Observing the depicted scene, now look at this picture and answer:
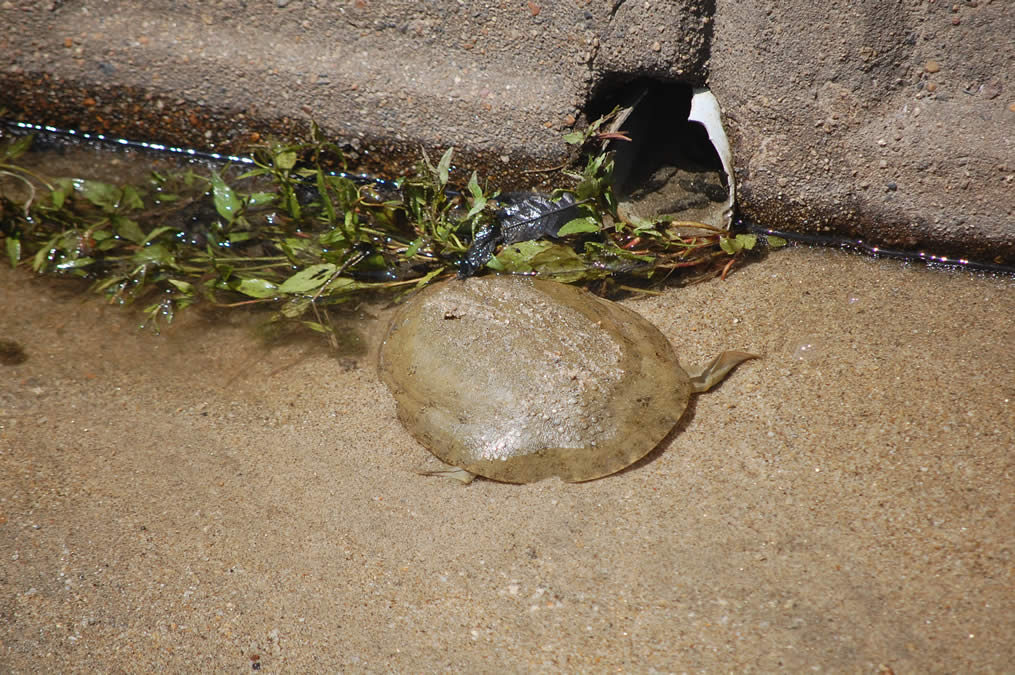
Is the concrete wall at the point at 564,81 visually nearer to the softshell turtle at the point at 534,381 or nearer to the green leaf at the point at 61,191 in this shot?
the green leaf at the point at 61,191

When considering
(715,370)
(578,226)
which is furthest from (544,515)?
(578,226)

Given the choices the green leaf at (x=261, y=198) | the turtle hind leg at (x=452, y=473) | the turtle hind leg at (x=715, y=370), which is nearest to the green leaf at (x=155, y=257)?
the green leaf at (x=261, y=198)

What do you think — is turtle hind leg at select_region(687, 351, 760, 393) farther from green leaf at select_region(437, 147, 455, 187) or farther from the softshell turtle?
green leaf at select_region(437, 147, 455, 187)

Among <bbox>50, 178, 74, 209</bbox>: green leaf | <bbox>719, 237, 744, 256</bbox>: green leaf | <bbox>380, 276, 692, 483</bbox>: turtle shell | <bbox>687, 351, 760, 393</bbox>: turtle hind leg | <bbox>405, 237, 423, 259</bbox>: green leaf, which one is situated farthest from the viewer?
<bbox>50, 178, 74, 209</bbox>: green leaf

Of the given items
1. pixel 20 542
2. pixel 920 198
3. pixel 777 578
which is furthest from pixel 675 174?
pixel 20 542

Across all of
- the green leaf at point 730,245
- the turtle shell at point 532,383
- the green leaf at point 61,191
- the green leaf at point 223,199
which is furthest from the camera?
the green leaf at point 61,191

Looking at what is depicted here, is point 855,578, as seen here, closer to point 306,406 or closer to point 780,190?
point 780,190

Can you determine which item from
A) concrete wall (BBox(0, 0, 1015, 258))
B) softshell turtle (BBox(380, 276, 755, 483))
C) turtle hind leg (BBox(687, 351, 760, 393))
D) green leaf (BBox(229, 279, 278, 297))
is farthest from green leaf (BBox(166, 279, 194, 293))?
turtle hind leg (BBox(687, 351, 760, 393))

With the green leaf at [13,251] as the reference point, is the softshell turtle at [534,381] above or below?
above
